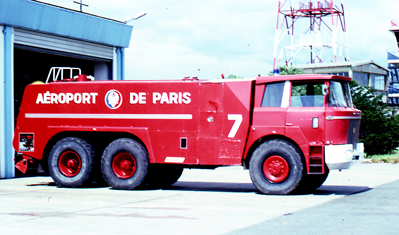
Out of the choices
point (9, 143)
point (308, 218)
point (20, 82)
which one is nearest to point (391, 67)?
point (20, 82)

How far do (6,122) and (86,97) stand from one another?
4277 mm

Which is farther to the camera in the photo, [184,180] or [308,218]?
[184,180]

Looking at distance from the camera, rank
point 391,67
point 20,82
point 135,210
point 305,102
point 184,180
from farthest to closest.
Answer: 1. point 391,67
2. point 20,82
3. point 184,180
4. point 305,102
5. point 135,210

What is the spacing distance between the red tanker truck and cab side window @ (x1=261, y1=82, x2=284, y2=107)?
0.9 inches

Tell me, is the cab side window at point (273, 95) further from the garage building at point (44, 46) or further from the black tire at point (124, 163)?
the garage building at point (44, 46)

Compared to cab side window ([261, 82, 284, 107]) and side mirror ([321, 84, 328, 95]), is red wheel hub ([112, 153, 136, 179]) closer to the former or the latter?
cab side window ([261, 82, 284, 107])

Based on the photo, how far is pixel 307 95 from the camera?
13133mm

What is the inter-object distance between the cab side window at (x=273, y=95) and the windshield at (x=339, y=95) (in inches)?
43.4

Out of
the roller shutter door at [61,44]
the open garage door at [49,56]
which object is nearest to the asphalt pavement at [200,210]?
the roller shutter door at [61,44]

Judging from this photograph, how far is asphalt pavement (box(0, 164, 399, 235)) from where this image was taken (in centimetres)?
882

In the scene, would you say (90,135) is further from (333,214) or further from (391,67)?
(391,67)

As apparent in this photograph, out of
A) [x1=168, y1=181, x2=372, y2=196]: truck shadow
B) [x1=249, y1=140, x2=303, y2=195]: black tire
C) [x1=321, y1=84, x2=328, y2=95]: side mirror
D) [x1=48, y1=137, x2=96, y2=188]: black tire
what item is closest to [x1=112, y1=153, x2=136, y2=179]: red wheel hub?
[x1=48, y1=137, x2=96, y2=188]: black tire

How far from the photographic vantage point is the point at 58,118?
1522 centimetres

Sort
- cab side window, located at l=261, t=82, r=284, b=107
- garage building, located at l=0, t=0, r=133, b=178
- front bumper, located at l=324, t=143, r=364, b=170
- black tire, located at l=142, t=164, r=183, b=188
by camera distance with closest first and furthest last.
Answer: front bumper, located at l=324, t=143, r=364, b=170, cab side window, located at l=261, t=82, r=284, b=107, black tire, located at l=142, t=164, r=183, b=188, garage building, located at l=0, t=0, r=133, b=178
